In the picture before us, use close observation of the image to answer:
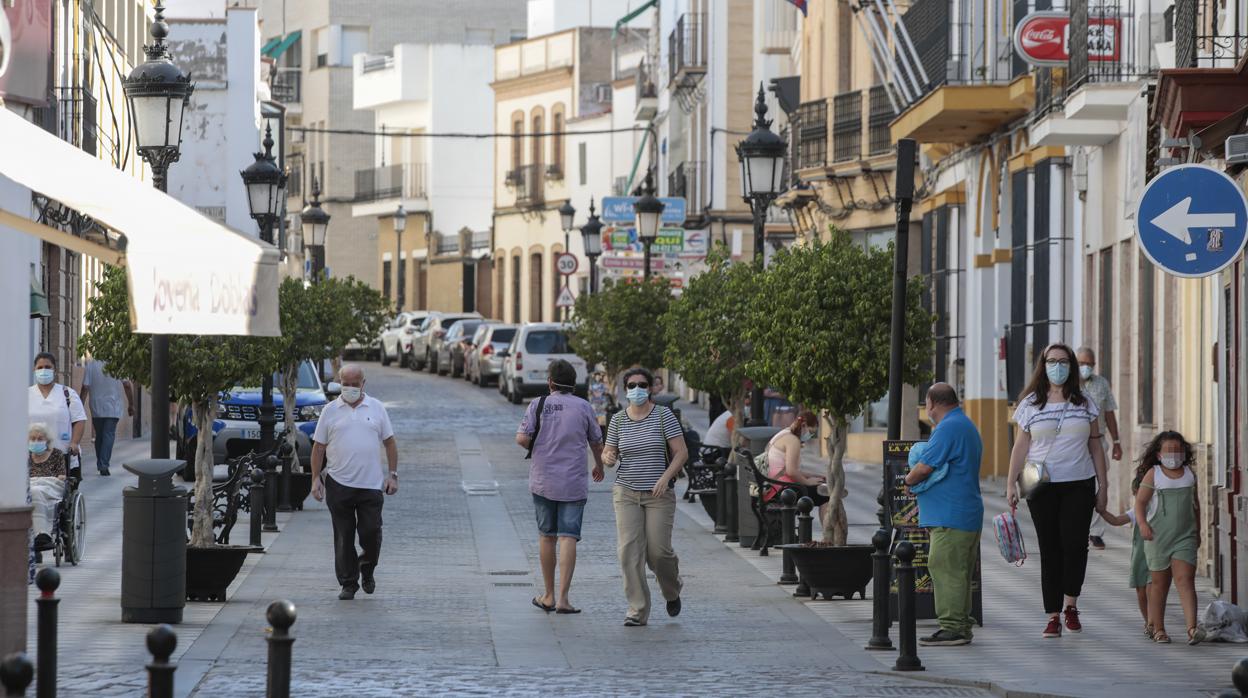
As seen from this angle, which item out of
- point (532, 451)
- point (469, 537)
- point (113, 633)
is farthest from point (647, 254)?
point (113, 633)

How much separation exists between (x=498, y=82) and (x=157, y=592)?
63366 mm

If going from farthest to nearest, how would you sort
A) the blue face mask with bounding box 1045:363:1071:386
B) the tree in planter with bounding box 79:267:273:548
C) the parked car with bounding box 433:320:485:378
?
the parked car with bounding box 433:320:485:378, the tree in planter with bounding box 79:267:273:548, the blue face mask with bounding box 1045:363:1071:386

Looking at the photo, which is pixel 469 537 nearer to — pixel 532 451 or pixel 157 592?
pixel 532 451

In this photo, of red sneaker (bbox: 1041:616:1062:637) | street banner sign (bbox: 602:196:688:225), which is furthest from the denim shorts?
street banner sign (bbox: 602:196:688:225)

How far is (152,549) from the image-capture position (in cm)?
1329

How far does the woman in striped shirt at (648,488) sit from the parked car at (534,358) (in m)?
29.8

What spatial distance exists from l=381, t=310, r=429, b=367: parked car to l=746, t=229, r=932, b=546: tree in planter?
45133mm

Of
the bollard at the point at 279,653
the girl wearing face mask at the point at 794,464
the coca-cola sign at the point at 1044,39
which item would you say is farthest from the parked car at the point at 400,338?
the bollard at the point at 279,653

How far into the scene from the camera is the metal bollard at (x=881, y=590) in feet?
40.1

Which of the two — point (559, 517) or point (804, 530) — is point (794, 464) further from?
point (559, 517)

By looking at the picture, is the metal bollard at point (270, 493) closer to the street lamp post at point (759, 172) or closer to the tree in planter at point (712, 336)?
the street lamp post at point (759, 172)

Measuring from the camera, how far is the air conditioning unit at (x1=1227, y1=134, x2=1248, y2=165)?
11852 millimetres

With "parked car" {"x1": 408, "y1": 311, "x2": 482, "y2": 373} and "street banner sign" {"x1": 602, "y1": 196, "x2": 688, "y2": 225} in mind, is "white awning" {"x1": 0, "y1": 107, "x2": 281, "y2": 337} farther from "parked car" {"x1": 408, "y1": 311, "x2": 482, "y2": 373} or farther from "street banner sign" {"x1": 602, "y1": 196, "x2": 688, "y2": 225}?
"parked car" {"x1": 408, "y1": 311, "x2": 482, "y2": 373}

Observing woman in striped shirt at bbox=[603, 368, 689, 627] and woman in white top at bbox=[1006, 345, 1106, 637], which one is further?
woman in striped shirt at bbox=[603, 368, 689, 627]
